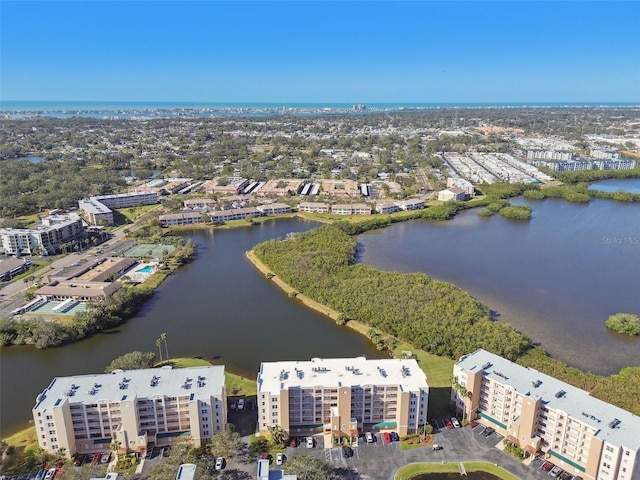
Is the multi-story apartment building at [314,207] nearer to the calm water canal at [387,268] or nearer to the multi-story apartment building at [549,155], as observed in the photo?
the calm water canal at [387,268]

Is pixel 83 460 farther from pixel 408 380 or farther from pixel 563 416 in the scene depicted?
pixel 563 416

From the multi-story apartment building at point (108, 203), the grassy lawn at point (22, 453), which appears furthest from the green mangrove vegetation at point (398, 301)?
the multi-story apartment building at point (108, 203)

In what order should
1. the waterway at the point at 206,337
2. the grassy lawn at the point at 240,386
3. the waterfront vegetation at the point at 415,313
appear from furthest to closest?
the waterway at the point at 206,337
the waterfront vegetation at the point at 415,313
the grassy lawn at the point at 240,386

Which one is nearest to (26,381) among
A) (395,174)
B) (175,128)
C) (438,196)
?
(438,196)

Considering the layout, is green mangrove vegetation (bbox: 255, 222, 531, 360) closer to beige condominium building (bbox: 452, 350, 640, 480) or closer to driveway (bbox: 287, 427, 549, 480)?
beige condominium building (bbox: 452, 350, 640, 480)

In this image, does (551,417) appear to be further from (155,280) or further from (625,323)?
(155,280)

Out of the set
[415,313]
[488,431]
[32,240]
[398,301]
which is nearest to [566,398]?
[488,431]

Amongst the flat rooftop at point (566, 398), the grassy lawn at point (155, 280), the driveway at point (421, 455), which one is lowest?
the driveway at point (421, 455)
